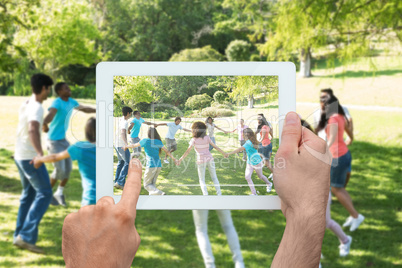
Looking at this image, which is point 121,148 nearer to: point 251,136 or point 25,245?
point 251,136

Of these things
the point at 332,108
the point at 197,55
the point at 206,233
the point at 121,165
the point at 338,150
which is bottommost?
the point at 206,233

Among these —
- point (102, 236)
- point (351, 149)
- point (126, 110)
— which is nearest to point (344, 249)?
point (126, 110)

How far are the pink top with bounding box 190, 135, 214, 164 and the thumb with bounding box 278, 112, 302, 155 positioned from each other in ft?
0.67

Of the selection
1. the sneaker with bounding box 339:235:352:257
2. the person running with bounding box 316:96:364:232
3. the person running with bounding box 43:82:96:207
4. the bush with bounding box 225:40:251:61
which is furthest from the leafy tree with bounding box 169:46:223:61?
the sneaker with bounding box 339:235:352:257

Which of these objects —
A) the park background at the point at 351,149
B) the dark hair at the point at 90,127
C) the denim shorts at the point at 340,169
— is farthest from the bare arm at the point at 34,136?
the denim shorts at the point at 340,169

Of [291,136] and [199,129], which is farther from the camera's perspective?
[199,129]

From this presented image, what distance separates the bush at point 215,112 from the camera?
112 cm

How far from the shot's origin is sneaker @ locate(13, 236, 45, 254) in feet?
14.0

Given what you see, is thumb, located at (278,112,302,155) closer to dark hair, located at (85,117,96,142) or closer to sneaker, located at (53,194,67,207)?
dark hair, located at (85,117,96,142)

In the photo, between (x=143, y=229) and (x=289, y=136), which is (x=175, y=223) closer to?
(x=143, y=229)

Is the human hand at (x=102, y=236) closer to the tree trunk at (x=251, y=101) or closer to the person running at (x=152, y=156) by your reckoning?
the person running at (x=152, y=156)

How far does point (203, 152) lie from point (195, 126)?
0.26ft

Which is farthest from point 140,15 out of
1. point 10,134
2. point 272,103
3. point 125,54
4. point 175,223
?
point 272,103

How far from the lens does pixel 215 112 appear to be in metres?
1.13
